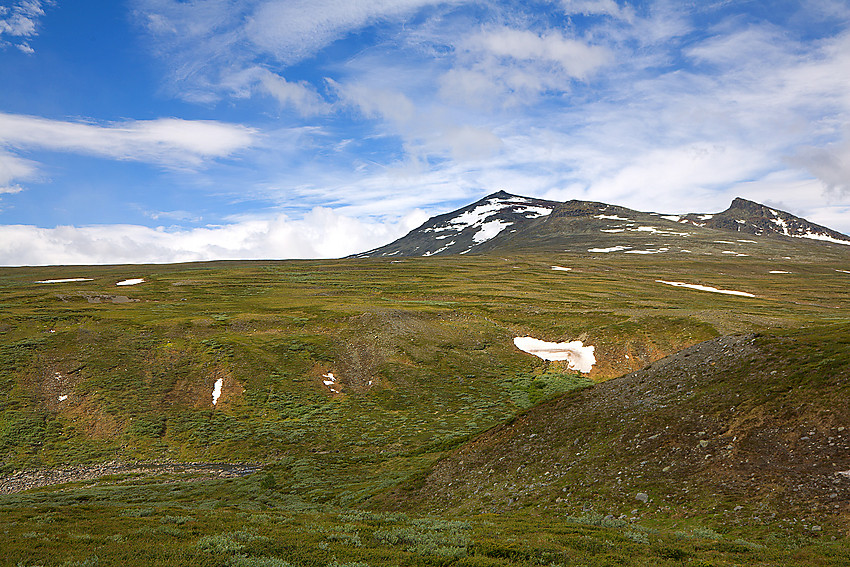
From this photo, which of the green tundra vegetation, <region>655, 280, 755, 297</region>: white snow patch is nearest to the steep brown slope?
the green tundra vegetation

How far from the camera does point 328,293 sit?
9631 centimetres

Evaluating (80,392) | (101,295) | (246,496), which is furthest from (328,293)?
(246,496)

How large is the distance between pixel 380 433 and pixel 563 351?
2952 centimetres

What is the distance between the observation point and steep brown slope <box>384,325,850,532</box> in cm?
1686

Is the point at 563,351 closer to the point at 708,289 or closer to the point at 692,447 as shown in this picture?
the point at 692,447

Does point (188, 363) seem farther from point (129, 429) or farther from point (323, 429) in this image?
point (323, 429)

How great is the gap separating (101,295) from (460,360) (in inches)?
2871

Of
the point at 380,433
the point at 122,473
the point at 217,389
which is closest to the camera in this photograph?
the point at 122,473

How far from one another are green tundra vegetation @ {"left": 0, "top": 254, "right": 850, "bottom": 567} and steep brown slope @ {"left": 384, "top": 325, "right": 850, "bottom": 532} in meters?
0.13

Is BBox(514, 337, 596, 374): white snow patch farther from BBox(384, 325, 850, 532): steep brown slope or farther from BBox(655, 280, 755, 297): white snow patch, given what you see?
BBox(655, 280, 755, 297): white snow patch

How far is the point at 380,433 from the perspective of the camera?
38.2 m

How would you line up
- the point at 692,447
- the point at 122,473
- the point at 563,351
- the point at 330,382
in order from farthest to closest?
the point at 563,351, the point at 330,382, the point at 122,473, the point at 692,447

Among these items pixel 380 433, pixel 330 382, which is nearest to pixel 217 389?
pixel 330 382

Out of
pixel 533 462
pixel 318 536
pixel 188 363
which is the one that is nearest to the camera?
pixel 318 536
